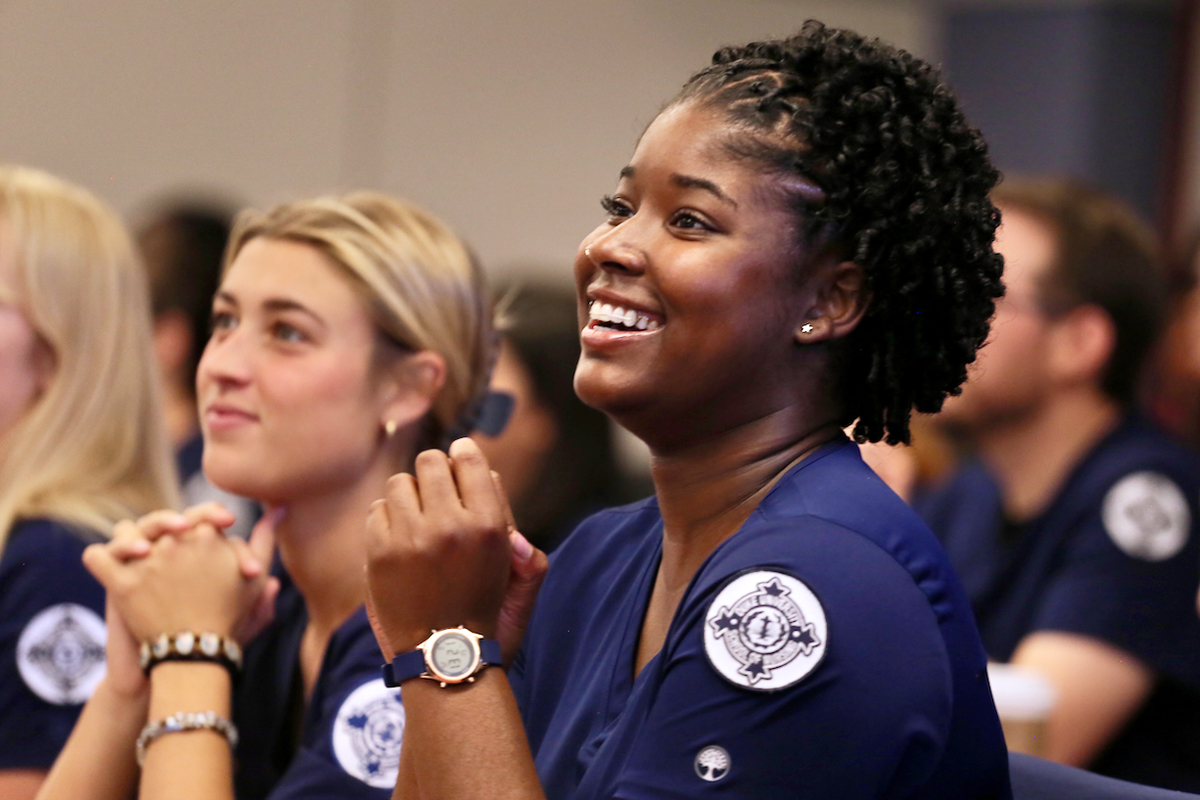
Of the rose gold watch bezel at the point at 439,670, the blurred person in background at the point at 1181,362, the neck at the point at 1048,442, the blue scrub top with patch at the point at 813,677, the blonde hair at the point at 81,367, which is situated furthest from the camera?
the blurred person in background at the point at 1181,362

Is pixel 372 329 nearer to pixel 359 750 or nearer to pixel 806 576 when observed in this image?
pixel 359 750

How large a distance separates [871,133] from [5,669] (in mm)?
1272

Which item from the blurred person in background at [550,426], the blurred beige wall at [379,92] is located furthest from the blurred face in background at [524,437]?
the blurred beige wall at [379,92]

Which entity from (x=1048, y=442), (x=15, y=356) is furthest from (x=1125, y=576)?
(x=15, y=356)

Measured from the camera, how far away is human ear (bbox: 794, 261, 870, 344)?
1.08 m

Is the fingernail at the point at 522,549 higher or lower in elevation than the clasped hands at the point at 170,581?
higher

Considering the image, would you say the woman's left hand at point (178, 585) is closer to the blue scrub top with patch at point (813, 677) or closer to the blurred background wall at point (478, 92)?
the blue scrub top with patch at point (813, 677)

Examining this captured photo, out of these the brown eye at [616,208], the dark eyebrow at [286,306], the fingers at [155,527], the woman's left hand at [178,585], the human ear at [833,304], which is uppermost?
the brown eye at [616,208]

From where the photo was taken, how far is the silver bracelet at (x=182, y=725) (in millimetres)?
1415

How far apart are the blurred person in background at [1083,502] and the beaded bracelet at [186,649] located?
1274 mm

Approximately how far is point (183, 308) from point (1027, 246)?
6.95 feet

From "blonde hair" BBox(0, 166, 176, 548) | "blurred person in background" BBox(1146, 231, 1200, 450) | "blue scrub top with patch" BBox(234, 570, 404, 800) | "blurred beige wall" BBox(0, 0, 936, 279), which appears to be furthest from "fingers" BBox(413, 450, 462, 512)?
"blurred beige wall" BBox(0, 0, 936, 279)

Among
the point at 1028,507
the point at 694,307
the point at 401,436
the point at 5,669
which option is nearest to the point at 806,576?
the point at 694,307

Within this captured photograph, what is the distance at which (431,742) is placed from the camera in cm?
100
